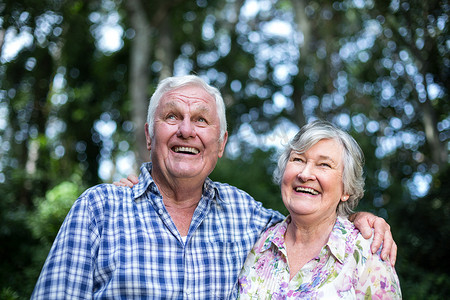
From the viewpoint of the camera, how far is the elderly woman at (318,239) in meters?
2.19

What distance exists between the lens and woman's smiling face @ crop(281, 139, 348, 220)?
93.4 inches

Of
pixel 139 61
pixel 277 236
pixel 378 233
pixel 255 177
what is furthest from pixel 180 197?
pixel 139 61

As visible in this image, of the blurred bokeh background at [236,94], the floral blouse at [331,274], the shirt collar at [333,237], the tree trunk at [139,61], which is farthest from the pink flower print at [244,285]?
the tree trunk at [139,61]

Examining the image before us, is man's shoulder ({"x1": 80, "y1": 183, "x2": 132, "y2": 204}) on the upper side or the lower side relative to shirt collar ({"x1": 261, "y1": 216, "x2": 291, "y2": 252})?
upper

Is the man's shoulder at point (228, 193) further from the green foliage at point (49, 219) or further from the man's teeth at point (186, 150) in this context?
the green foliage at point (49, 219)

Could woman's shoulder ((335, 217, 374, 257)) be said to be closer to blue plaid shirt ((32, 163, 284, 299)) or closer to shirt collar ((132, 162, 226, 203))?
blue plaid shirt ((32, 163, 284, 299))

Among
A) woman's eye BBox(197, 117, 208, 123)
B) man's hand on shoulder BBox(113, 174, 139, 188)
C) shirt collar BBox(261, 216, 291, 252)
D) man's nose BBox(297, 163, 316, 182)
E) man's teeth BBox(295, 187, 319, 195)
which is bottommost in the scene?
shirt collar BBox(261, 216, 291, 252)

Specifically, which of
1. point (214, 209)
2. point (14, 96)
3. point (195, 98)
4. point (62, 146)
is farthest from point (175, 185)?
point (62, 146)

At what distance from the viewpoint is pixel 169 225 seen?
2.38 m

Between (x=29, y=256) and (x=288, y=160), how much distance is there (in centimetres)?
567

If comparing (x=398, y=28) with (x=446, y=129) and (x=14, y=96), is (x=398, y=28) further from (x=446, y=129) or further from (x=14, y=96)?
(x=14, y=96)

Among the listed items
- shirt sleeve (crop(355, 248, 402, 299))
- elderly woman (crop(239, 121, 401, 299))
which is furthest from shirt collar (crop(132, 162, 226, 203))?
shirt sleeve (crop(355, 248, 402, 299))

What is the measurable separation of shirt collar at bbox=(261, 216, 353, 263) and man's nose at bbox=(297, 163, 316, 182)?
13.5 inches

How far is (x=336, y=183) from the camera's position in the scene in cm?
239
